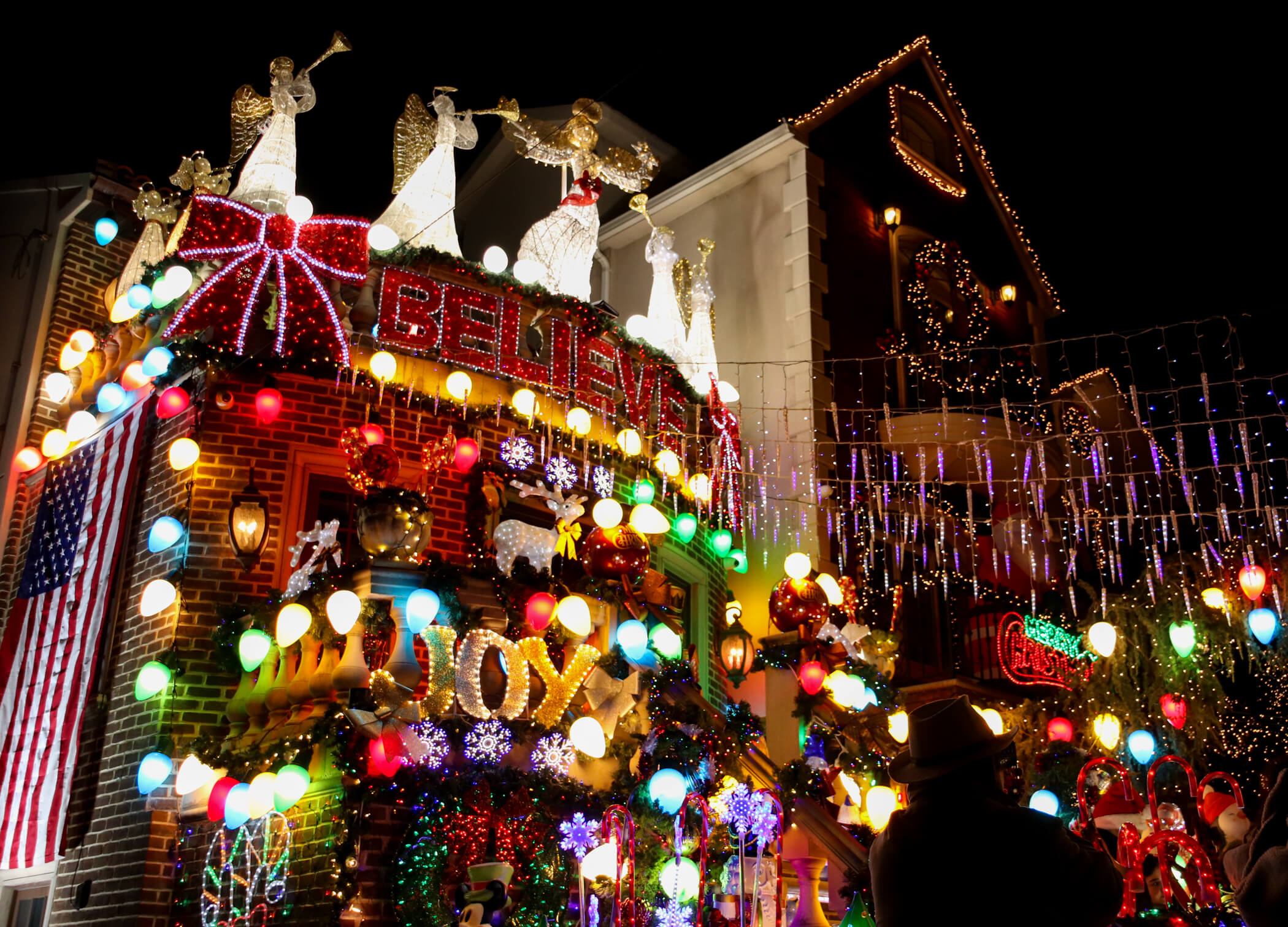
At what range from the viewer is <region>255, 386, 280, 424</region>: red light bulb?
9352 mm

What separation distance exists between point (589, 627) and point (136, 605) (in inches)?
150

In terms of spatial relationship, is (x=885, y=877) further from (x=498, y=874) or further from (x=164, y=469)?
(x=164, y=469)

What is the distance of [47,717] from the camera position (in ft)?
31.9

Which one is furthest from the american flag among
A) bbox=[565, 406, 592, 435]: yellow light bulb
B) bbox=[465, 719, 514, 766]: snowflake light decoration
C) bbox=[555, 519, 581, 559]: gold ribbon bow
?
bbox=[565, 406, 592, 435]: yellow light bulb

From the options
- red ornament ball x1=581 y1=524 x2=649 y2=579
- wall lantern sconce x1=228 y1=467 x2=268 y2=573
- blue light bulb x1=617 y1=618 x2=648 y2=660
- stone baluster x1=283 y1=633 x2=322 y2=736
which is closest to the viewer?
stone baluster x1=283 y1=633 x2=322 y2=736

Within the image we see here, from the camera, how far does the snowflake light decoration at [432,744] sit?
7863mm

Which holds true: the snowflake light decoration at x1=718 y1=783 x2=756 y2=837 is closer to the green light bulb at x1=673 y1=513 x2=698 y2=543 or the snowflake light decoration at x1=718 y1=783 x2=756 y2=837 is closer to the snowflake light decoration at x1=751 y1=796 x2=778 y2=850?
the snowflake light decoration at x1=751 y1=796 x2=778 y2=850

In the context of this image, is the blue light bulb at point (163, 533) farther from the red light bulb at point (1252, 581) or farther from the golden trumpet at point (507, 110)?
the red light bulb at point (1252, 581)

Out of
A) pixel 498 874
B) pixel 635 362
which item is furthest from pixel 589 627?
pixel 635 362

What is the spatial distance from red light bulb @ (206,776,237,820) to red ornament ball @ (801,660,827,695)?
576 centimetres

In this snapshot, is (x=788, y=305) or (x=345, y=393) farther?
(x=788, y=305)

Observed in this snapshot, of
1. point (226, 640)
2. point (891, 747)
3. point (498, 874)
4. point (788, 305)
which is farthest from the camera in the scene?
point (788, 305)

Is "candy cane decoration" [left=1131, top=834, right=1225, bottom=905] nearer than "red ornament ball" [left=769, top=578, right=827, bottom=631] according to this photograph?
Yes

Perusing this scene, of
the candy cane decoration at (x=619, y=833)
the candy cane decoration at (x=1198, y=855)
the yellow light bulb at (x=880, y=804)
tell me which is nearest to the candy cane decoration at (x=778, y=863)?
the yellow light bulb at (x=880, y=804)
